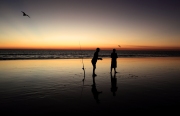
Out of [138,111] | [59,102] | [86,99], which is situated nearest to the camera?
[138,111]

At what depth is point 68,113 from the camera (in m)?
5.12

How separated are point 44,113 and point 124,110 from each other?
8.46 feet

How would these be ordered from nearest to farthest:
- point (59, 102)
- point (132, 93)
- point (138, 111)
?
1. point (138, 111)
2. point (59, 102)
3. point (132, 93)

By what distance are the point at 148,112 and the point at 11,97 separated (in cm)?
537

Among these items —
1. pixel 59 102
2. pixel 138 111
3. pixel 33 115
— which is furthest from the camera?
pixel 59 102

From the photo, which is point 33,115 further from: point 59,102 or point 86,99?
point 86,99

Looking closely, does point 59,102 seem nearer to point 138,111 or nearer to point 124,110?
point 124,110

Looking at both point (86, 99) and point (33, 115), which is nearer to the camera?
point (33, 115)

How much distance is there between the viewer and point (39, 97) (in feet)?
22.4

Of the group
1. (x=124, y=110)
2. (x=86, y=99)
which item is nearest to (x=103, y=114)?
(x=124, y=110)

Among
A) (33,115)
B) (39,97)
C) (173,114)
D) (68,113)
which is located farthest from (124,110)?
(39,97)

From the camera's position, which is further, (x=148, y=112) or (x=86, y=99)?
(x=86, y=99)

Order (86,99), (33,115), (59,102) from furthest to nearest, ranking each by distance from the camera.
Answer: (86,99) < (59,102) < (33,115)

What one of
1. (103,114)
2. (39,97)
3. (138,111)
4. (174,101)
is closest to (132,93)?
(174,101)
